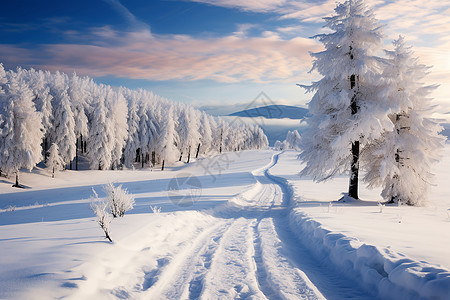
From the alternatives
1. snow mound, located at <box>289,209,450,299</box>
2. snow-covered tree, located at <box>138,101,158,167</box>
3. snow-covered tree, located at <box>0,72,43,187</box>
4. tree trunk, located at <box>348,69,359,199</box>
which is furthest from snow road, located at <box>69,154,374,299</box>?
snow-covered tree, located at <box>138,101,158,167</box>

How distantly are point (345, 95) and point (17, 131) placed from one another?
124 feet

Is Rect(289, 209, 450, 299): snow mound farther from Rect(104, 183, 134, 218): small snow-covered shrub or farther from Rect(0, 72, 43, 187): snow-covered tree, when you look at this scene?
Rect(0, 72, 43, 187): snow-covered tree

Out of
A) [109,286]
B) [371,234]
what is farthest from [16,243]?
[371,234]

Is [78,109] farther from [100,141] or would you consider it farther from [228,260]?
[228,260]

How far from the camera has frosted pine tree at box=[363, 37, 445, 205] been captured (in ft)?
44.9

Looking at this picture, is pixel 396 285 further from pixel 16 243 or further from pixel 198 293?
pixel 16 243

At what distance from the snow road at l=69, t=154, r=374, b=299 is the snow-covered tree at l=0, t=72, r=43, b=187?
107ft

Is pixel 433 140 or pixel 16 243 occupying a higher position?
pixel 433 140

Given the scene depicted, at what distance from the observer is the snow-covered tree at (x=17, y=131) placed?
98.0 ft

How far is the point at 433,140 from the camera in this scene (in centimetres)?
1400

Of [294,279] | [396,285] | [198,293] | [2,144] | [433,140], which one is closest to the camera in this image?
[396,285]

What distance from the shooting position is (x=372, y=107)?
1317 cm

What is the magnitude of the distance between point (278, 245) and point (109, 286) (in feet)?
15.3

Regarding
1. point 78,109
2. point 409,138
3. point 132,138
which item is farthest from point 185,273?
point 78,109
